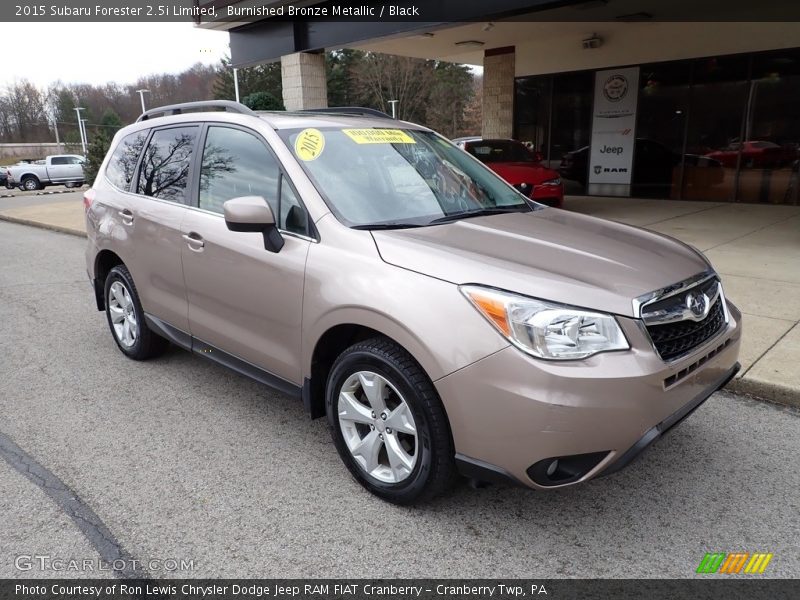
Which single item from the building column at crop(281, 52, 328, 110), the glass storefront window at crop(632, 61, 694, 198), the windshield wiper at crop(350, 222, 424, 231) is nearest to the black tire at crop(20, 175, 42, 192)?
the building column at crop(281, 52, 328, 110)

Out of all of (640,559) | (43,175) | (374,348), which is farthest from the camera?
(43,175)

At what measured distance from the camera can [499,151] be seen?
12.1 m

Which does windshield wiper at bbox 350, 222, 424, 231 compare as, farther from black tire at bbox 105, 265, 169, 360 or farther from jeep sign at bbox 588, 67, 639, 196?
jeep sign at bbox 588, 67, 639, 196

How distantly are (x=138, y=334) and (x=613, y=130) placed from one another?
13051 millimetres

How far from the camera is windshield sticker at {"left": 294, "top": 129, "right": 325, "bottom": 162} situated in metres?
3.30

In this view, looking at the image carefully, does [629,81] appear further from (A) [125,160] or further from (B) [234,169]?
(B) [234,169]

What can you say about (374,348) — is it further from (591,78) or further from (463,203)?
(591,78)

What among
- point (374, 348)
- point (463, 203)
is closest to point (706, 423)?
point (463, 203)

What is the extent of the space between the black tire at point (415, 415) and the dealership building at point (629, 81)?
789 cm

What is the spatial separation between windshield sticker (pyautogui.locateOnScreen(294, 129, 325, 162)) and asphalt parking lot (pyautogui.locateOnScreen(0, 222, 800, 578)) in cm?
164

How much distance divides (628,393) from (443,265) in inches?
35.1

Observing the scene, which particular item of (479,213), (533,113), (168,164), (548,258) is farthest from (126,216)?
(533,113)

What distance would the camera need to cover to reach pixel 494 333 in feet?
7.77

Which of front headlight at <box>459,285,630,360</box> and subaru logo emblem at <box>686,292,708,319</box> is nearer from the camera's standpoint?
front headlight at <box>459,285,630,360</box>
